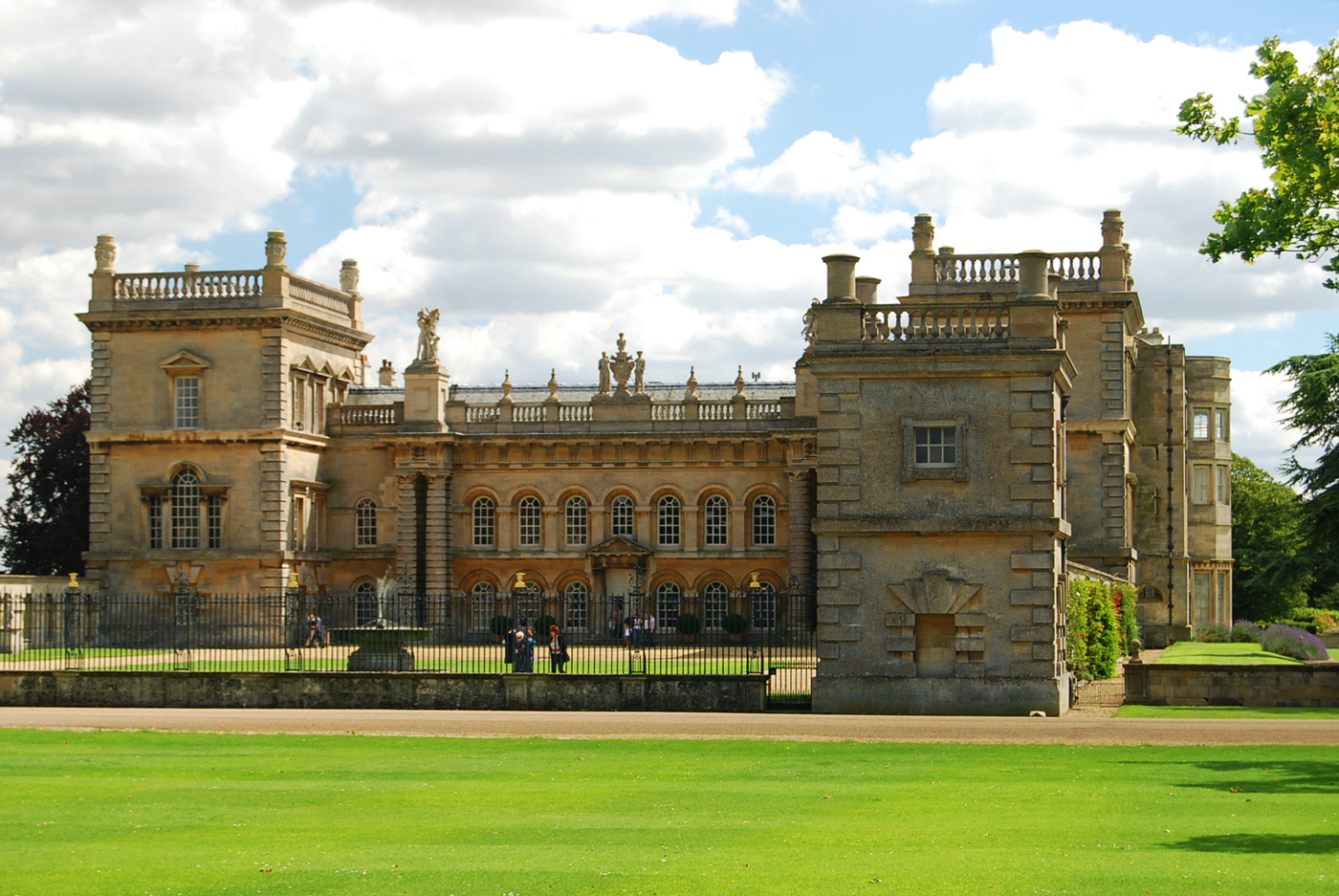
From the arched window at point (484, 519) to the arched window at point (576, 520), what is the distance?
8.68ft

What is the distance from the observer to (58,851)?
45.4 ft

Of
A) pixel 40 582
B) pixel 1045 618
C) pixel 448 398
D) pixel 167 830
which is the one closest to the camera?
pixel 167 830

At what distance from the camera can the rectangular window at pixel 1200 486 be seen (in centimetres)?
5594

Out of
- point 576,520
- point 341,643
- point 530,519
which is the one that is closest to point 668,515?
point 576,520

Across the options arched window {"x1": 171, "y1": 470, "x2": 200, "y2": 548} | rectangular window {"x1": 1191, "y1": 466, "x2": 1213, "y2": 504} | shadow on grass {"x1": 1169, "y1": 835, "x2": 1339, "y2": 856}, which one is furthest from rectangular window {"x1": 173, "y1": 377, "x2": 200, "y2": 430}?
shadow on grass {"x1": 1169, "y1": 835, "x2": 1339, "y2": 856}

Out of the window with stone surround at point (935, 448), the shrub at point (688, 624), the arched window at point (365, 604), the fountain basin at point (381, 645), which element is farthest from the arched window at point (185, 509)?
the window with stone surround at point (935, 448)

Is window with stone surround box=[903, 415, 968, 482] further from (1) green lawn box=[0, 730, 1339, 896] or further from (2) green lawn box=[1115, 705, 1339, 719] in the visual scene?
(1) green lawn box=[0, 730, 1339, 896]

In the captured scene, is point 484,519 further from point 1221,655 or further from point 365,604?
point 1221,655

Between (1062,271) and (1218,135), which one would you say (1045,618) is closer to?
(1218,135)

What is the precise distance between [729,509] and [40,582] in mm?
21967

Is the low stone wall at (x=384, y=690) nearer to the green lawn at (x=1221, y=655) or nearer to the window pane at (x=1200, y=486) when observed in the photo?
the green lawn at (x=1221, y=655)

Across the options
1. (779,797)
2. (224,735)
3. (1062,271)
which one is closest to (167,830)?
(779,797)

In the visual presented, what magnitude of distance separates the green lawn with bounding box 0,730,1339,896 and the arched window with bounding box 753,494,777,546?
31144mm

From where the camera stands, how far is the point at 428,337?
5512 cm
